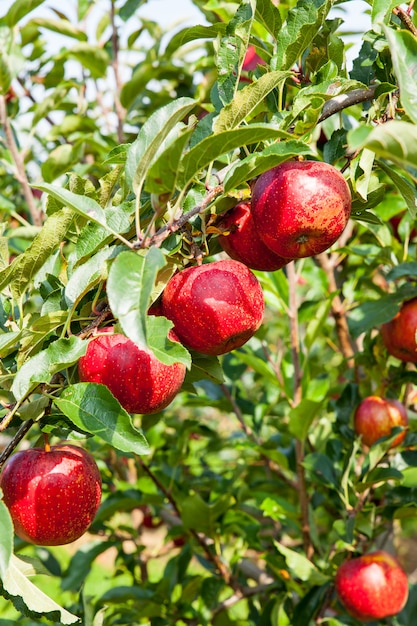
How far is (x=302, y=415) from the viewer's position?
176cm

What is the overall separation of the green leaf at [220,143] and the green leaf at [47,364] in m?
0.27

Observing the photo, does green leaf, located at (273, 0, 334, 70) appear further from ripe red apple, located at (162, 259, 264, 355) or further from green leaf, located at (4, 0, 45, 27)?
green leaf, located at (4, 0, 45, 27)

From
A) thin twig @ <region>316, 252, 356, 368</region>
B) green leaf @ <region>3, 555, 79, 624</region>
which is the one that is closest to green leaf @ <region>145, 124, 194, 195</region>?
green leaf @ <region>3, 555, 79, 624</region>

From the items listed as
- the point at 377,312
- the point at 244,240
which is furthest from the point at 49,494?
the point at 377,312

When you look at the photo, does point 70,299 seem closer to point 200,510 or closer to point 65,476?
point 65,476

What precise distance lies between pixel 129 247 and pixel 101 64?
6.00ft

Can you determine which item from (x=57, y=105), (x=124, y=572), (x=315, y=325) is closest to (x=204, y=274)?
(x=315, y=325)

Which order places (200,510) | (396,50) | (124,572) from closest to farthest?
(396,50), (200,510), (124,572)

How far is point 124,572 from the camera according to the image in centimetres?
262

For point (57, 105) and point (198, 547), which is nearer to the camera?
point (198, 547)

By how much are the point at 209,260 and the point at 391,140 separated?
Answer: 1.07m

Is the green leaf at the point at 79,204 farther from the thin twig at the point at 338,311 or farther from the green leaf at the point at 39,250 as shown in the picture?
the thin twig at the point at 338,311

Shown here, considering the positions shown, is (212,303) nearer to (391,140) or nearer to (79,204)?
(79,204)

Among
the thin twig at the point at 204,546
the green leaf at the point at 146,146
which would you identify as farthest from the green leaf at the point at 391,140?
the thin twig at the point at 204,546
